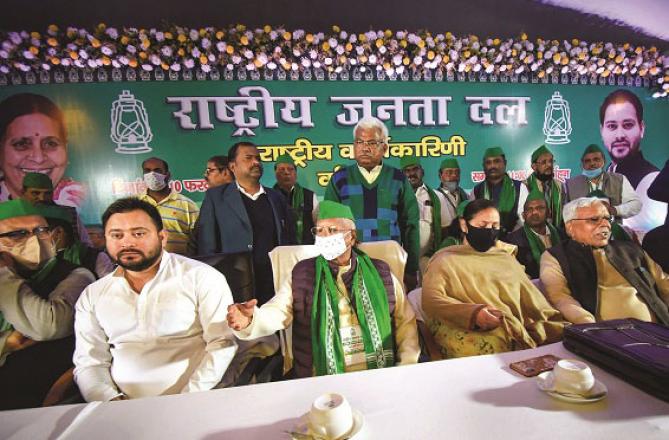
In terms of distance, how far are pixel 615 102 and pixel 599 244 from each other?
1636 millimetres

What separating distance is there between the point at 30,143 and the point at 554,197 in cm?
408

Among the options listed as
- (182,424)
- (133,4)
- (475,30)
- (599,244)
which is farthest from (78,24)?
(599,244)

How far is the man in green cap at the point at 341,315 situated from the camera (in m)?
1.77

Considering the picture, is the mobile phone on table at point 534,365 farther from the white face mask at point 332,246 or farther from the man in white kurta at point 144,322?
the man in white kurta at point 144,322

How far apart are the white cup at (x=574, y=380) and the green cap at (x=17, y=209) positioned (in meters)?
2.76

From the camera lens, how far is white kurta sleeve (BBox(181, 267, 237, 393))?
5.47ft

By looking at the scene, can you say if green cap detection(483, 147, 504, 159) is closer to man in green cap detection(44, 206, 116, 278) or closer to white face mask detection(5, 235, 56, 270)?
man in green cap detection(44, 206, 116, 278)

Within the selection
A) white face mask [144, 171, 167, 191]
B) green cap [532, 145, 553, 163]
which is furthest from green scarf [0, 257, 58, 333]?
green cap [532, 145, 553, 163]

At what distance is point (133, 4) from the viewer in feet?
7.23

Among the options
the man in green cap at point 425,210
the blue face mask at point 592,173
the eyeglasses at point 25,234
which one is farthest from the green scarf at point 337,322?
the blue face mask at point 592,173

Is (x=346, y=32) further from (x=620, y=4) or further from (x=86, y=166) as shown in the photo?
(x=620, y=4)

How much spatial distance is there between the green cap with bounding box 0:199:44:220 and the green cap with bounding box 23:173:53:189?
0.22 meters

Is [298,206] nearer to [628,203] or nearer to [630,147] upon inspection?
[628,203]

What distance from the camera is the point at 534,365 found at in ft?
3.84
